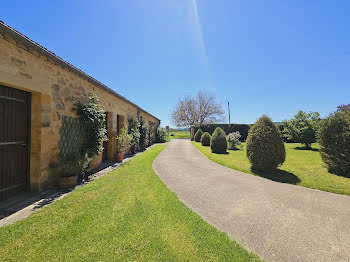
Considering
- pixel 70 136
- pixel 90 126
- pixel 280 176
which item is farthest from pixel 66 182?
pixel 280 176

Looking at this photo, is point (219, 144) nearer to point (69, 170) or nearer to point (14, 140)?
point (69, 170)

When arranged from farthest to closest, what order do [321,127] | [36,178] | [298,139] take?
[298,139] < [321,127] < [36,178]

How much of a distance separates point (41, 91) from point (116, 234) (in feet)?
12.8

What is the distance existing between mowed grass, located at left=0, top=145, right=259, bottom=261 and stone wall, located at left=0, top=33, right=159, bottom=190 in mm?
1331

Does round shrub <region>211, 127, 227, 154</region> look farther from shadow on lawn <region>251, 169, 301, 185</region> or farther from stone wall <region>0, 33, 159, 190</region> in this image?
stone wall <region>0, 33, 159, 190</region>

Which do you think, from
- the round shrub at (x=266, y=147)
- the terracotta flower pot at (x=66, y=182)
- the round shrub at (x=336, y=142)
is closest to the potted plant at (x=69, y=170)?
the terracotta flower pot at (x=66, y=182)

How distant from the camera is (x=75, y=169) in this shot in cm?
436

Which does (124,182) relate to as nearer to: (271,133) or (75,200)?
(75,200)

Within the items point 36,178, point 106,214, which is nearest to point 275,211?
point 106,214

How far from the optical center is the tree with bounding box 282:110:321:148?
43.0ft

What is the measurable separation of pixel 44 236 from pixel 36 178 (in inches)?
88.5

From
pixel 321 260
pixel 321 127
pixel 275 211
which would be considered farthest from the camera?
pixel 321 127

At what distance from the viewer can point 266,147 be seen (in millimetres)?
5617

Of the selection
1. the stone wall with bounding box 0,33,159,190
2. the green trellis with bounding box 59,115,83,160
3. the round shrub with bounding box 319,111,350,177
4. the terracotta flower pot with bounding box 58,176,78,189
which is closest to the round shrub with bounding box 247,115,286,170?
the round shrub with bounding box 319,111,350,177
